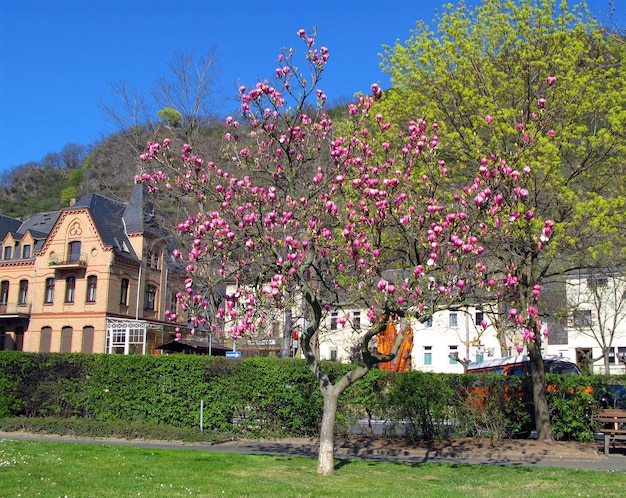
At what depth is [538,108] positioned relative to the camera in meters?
14.7

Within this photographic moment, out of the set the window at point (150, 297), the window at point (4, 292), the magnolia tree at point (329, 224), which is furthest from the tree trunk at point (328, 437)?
the window at point (4, 292)

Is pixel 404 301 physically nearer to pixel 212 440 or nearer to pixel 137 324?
pixel 212 440

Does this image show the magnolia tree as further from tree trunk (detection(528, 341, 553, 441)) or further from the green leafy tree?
tree trunk (detection(528, 341, 553, 441))

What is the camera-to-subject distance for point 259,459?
39.7ft

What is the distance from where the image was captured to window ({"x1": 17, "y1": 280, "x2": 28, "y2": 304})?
46781mm

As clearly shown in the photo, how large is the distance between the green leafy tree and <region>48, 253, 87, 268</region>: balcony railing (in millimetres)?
32244

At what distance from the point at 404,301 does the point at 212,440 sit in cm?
830

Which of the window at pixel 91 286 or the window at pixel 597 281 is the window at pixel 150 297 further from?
the window at pixel 597 281

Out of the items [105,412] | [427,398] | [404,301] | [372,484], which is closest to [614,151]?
[427,398]

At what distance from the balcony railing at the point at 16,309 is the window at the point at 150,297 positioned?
835cm

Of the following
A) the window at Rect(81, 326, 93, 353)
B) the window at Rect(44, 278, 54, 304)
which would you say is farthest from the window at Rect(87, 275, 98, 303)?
the window at Rect(44, 278, 54, 304)

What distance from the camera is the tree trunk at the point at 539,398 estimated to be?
51.3ft

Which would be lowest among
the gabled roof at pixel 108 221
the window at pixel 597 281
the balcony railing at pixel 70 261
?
the window at pixel 597 281

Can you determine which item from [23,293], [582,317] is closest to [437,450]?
[582,317]
